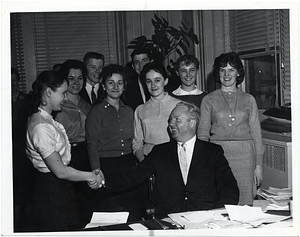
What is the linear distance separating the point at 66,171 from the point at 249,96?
4.34 feet

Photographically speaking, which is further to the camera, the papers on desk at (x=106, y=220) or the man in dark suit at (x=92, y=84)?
the man in dark suit at (x=92, y=84)

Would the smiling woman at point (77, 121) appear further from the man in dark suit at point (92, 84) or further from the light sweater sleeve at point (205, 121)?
the light sweater sleeve at point (205, 121)

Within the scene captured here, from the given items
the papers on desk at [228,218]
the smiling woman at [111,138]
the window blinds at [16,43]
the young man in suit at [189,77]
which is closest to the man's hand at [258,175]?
the young man in suit at [189,77]

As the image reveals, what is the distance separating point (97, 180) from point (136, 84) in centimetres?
86

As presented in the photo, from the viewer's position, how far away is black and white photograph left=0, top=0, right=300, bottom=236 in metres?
2.00

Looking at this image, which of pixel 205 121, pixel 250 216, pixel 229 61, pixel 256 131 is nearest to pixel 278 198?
pixel 250 216

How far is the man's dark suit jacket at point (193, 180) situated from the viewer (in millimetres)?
2127

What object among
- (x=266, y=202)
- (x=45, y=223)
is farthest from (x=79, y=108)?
Answer: (x=266, y=202)

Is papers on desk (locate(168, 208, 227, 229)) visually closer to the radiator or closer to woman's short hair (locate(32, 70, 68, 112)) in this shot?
the radiator

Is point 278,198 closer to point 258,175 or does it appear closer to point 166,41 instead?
point 258,175

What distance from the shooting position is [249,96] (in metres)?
2.55

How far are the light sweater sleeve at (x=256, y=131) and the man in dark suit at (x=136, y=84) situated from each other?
2.64ft

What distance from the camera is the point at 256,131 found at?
8.25ft
